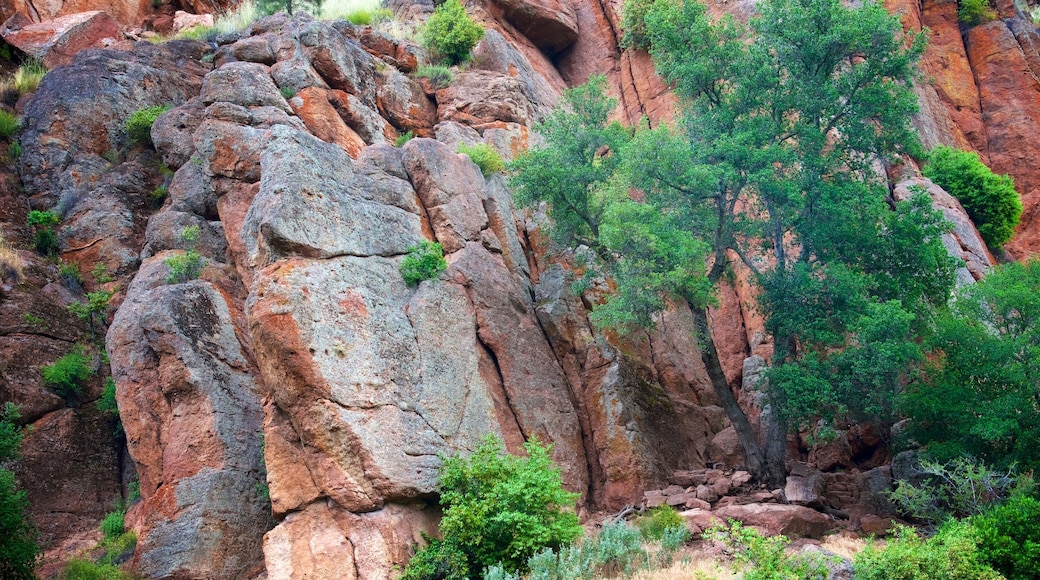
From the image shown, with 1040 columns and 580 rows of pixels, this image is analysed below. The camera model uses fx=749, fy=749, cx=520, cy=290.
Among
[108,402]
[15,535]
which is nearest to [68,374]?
[108,402]

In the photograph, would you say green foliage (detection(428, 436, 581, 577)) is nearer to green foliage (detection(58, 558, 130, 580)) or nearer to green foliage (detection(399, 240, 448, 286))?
green foliage (detection(399, 240, 448, 286))

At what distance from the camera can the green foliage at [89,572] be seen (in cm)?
1343

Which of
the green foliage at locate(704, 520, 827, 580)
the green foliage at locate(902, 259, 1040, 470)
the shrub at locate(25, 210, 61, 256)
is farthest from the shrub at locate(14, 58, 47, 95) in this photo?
the green foliage at locate(902, 259, 1040, 470)

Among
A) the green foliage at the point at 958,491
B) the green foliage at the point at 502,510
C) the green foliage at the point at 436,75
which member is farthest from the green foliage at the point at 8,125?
the green foliage at the point at 958,491

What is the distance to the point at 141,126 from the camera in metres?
21.2

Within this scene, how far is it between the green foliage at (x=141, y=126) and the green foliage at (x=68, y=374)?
23.2 feet

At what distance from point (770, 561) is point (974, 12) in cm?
2979

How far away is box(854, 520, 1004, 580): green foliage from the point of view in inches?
416

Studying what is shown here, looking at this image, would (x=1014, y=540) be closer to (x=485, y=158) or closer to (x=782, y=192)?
(x=782, y=192)

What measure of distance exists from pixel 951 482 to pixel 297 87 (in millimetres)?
18676

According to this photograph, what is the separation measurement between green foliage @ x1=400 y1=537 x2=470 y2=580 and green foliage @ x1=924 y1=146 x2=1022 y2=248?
21537 mm

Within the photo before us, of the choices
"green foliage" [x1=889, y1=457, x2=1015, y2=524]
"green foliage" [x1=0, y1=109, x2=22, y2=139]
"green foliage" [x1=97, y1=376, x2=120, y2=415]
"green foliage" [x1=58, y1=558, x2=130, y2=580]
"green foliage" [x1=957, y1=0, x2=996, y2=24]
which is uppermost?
"green foliage" [x1=0, y1=109, x2=22, y2=139]

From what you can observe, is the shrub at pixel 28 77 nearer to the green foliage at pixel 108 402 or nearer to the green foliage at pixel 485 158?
the green foliage at pixel 108 402

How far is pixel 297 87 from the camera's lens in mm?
21062
